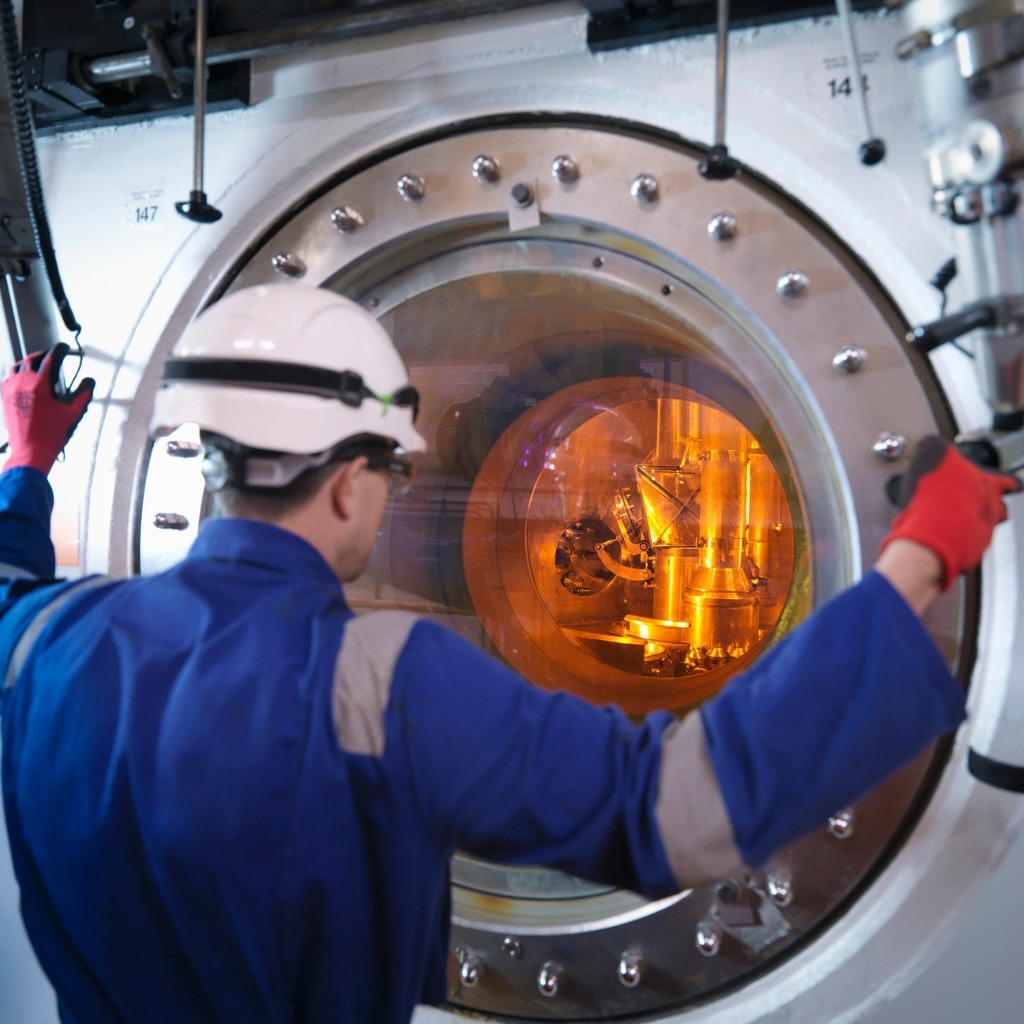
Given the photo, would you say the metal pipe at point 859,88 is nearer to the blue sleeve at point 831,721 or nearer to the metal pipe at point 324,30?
the metal pipe at point 324,30

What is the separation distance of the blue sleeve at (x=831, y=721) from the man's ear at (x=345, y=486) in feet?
1.34

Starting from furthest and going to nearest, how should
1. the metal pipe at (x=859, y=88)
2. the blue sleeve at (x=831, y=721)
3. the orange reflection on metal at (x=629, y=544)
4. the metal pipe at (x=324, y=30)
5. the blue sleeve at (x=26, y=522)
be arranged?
1. the orange reflection on metal at (x=629, y=544)
2. the blue sleeve at (x=26, y=522)
3. the metal pipe at (x=324, y=30)
4. the metal pipe at (x=859, y=88)
5. the blue sleeve at (x=831, y=721)

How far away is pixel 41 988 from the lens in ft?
4.10

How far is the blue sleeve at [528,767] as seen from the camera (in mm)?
721

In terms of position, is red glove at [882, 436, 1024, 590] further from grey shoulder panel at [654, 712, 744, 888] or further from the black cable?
the black cable

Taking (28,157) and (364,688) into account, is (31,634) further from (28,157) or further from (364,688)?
(28,157)

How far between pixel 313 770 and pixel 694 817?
12.0 inches

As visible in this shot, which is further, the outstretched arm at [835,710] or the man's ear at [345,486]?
the man's ear at [345,486]

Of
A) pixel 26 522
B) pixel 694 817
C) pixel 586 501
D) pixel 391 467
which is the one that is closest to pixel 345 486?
pixel 391 467

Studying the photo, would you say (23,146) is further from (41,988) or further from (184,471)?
(41,988)

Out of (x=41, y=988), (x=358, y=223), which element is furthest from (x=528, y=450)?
(x=41, y=988)

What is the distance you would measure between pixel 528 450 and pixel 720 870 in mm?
998

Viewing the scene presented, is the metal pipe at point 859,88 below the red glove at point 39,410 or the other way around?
the other way around

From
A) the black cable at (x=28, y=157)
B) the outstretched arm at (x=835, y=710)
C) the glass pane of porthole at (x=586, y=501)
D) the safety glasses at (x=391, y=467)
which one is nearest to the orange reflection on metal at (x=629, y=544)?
the glass pane of porthole at (x=586, y=501)
